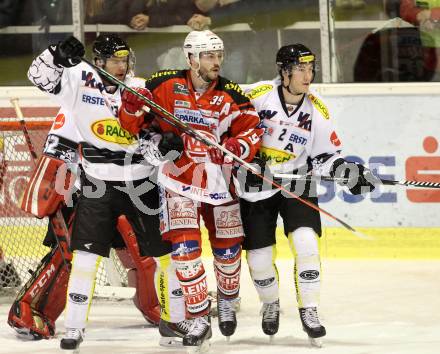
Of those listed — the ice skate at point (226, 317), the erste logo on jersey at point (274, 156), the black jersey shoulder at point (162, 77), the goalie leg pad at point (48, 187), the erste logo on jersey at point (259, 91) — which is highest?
the black jersey shoulder at point (162, 77)

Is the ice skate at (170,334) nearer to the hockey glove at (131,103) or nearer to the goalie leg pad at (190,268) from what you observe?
the goalie leg pad at (190,268)

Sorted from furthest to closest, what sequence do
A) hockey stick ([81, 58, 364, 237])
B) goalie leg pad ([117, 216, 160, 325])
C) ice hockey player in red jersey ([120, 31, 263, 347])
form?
goalie leg pad ([117, 216, 160, 325])
ice hockey player in red jersey ([120, 31, 263, 347])
hockey stick ([81, 58, 364, 237])

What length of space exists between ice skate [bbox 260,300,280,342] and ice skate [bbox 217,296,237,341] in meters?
0.12

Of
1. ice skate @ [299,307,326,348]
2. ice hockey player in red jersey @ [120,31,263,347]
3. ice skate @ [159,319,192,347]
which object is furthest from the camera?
ice skate @ [159,319,192,347]

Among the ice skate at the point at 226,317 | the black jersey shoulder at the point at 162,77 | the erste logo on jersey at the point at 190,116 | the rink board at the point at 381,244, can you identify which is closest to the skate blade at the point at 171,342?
the ice skate at the point at 226,317

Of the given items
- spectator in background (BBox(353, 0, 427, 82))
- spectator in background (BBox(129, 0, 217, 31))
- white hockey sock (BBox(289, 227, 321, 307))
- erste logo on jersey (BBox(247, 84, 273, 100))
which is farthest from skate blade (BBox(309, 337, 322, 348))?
spectator in background (BBox(129, 0, 217, 31))

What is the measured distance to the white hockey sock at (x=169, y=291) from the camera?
511 centimetres

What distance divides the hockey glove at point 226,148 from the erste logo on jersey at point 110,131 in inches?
13.4

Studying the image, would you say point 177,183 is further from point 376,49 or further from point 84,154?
point 376,49

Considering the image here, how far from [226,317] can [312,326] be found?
37 cm

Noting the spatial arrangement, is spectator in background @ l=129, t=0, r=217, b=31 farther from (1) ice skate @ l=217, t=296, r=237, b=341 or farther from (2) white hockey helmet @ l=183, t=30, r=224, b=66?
(1) ice skate @ l=217, t=296, r=237, b=341

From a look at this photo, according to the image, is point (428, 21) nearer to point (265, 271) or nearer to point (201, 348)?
point (265, 271)

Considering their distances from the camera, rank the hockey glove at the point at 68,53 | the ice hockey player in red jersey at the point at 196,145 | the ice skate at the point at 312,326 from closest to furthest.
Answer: the hockey glove at the point at 68,53, the ice hockey player in red jersey at the point at 196,145, the ice skate at the point at 312,326

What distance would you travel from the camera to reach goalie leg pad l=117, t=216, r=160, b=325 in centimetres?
533
